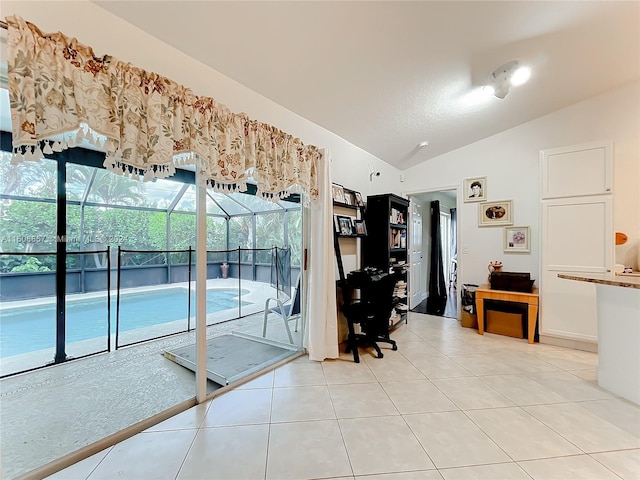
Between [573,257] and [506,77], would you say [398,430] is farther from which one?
[506,77]

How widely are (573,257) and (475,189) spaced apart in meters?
1.51

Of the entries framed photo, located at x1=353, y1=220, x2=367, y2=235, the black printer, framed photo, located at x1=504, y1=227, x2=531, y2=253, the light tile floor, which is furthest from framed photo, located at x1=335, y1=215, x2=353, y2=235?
framed photo, located at x1=504, y1=227, x2=531, y2=253

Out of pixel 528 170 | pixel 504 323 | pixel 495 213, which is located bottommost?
pixel 504 323

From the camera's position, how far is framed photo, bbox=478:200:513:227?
11.9ft

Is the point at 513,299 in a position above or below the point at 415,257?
below

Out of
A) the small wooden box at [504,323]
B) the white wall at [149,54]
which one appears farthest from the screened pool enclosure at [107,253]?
the small wooden box at [504,323]

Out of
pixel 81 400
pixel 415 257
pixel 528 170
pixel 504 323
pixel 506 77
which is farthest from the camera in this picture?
pixel 415 257

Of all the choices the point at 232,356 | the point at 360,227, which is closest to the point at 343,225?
the point at 360,227

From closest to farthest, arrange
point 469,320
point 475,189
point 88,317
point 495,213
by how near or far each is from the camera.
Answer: point 88,317 < point 469,320 < point 495,213 < point 475,189

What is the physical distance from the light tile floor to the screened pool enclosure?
0.99 metres

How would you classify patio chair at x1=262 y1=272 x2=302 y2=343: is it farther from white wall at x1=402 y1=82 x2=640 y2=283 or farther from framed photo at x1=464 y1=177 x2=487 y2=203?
framed photo at x1=464 y1=177 x2=487 y2=203

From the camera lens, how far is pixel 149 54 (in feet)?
5.08

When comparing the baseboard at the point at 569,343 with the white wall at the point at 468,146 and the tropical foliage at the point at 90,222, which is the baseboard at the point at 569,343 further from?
the tropical foliage at the point at 90,222

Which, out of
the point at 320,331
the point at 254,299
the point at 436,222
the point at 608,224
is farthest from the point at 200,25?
the point at 436,222
